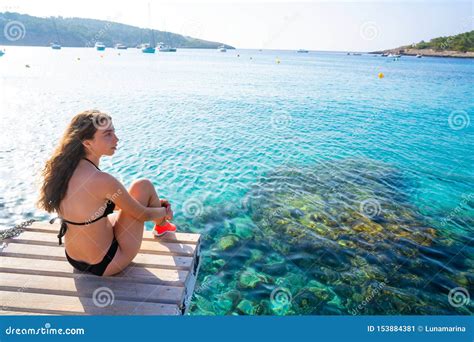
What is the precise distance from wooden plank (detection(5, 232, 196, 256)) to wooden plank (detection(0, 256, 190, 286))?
45 centimetres

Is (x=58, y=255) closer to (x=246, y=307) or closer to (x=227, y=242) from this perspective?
(x=246, y=307)

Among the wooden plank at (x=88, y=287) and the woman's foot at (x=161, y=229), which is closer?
the wooden plank at (x=88, y=287)

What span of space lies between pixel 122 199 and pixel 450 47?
712 feet

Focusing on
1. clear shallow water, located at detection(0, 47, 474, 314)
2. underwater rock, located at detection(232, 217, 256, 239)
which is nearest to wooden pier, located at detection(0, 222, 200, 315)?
clear shallow water, located at detection(0, 47, 474, 314)

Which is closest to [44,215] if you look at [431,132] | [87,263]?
[87,263]

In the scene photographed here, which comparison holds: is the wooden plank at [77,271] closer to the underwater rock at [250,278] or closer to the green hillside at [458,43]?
the underwater rock at [250,278]

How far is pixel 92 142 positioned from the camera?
4.09 m

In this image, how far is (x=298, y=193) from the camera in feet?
37.6

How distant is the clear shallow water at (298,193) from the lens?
6.98 meters

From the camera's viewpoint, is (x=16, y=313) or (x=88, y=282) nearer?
(x=16, y=313)

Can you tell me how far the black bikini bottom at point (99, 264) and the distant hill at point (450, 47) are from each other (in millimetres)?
187307

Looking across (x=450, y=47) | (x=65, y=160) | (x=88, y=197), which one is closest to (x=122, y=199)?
(x=88, y=197)

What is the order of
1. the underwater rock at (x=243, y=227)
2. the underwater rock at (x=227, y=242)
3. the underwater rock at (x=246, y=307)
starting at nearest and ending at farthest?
the underwater rock at (x=246, y=307)
the underwater rock at (x=227, y=242)
the underwater rock at (x=243, y=227)

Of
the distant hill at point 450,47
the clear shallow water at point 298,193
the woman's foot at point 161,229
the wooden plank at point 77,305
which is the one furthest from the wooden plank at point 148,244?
the distant hill at point 450,47
